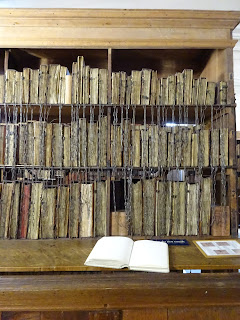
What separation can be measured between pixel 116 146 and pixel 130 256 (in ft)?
2.41

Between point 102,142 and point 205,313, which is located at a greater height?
point 102,142

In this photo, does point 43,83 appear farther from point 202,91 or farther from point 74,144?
point 202,91

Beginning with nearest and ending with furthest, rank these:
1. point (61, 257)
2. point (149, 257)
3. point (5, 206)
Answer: point (149, 257)
point (61, 257)
point (5, 206)

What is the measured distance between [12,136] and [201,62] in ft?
5.05

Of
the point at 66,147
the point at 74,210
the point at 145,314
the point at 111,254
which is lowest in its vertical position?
the point at 145,314

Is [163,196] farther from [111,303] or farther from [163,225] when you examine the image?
[111,303]

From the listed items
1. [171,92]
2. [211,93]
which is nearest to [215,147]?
[211,93]

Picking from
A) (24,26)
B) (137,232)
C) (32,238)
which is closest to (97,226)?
(137,232)

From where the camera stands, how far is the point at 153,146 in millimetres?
1604

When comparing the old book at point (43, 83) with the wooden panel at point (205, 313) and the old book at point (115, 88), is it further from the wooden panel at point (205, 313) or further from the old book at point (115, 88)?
the wooden panel at point (205, 313)

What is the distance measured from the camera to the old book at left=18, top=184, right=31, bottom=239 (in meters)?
1.54

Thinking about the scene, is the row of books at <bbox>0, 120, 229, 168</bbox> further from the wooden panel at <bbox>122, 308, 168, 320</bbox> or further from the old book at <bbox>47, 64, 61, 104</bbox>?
the wooden panel at <bbox>122, 308, 168, 320</bbox>

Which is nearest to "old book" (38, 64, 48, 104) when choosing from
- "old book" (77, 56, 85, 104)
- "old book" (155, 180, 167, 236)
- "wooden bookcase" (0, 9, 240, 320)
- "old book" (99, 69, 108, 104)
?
"wooden bookcase" (0, 9, 240, 320)

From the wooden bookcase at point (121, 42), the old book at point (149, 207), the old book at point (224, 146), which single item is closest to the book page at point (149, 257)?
the wooden bookcase at point (121, 42)
